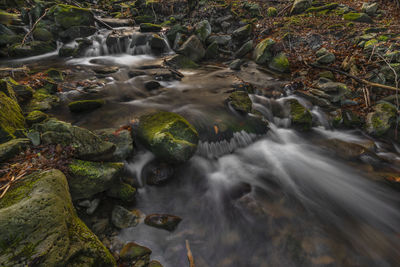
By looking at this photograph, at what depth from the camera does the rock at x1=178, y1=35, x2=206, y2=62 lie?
936 cm

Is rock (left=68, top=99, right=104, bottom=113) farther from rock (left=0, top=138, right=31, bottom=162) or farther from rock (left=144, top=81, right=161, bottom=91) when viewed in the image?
rock (left=0, top=138, right=31, bottom=162)

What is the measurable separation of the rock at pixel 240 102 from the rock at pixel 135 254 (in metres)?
4.14

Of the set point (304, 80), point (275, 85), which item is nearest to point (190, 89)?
point (275, 85)

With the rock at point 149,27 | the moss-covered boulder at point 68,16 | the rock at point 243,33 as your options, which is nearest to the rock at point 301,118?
the rock at point 243,33

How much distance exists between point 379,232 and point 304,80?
5627mm

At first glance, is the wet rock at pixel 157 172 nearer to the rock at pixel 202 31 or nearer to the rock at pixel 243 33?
the rock at pixel 202 31

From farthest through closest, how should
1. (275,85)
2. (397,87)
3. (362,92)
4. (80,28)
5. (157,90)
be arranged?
(80,28)
(275,85)
(157,90)
(362,92)
(397,87)

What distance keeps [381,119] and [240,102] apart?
3861 millimetres

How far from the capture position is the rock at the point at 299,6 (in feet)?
39.4

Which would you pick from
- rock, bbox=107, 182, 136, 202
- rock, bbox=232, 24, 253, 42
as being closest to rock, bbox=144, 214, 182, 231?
rock, bbox=107, 182, 136, 202

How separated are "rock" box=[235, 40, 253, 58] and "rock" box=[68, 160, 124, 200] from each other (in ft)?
30.7

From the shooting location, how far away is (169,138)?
3.40 metres

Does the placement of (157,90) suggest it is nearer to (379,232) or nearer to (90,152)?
(90,152)

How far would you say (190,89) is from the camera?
22.8 ft
